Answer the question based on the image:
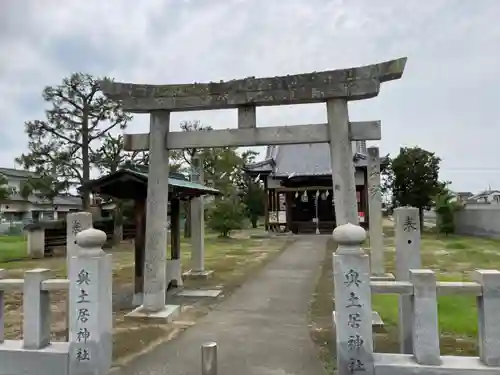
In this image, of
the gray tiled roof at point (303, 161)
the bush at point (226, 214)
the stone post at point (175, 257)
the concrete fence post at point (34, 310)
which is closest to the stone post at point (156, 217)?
the stone post at point (175, 257)

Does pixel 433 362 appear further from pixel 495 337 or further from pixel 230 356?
pixel 230 356

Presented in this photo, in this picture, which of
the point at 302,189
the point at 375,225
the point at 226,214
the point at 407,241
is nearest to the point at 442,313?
the point at 375,225

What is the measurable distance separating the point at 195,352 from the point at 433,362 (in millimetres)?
3179

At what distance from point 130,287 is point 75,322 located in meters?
6.93

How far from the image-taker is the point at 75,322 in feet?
15.7

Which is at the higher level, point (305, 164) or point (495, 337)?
point (305, 164)

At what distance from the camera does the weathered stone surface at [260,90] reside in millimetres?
7242

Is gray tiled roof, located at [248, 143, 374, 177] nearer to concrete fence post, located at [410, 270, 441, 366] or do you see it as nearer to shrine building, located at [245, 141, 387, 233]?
shrine building, located at [245, 141, 387, 233]

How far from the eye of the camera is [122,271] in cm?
1455

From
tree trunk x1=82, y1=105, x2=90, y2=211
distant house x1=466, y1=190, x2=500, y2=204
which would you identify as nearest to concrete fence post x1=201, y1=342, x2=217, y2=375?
tree trunk x1=82, y1=105, x2=90, y2=211

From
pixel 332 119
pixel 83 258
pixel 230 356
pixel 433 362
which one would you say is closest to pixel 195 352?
pixel 230 356

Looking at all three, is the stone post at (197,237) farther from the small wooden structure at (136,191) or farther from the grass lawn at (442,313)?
the grass lawn at (442,313)

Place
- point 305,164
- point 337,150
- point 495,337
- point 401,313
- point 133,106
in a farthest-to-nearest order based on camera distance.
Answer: point 305,164, point 133,106, point 337,150, point 401,313, point 495,337

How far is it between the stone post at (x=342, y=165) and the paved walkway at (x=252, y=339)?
7.02ft
